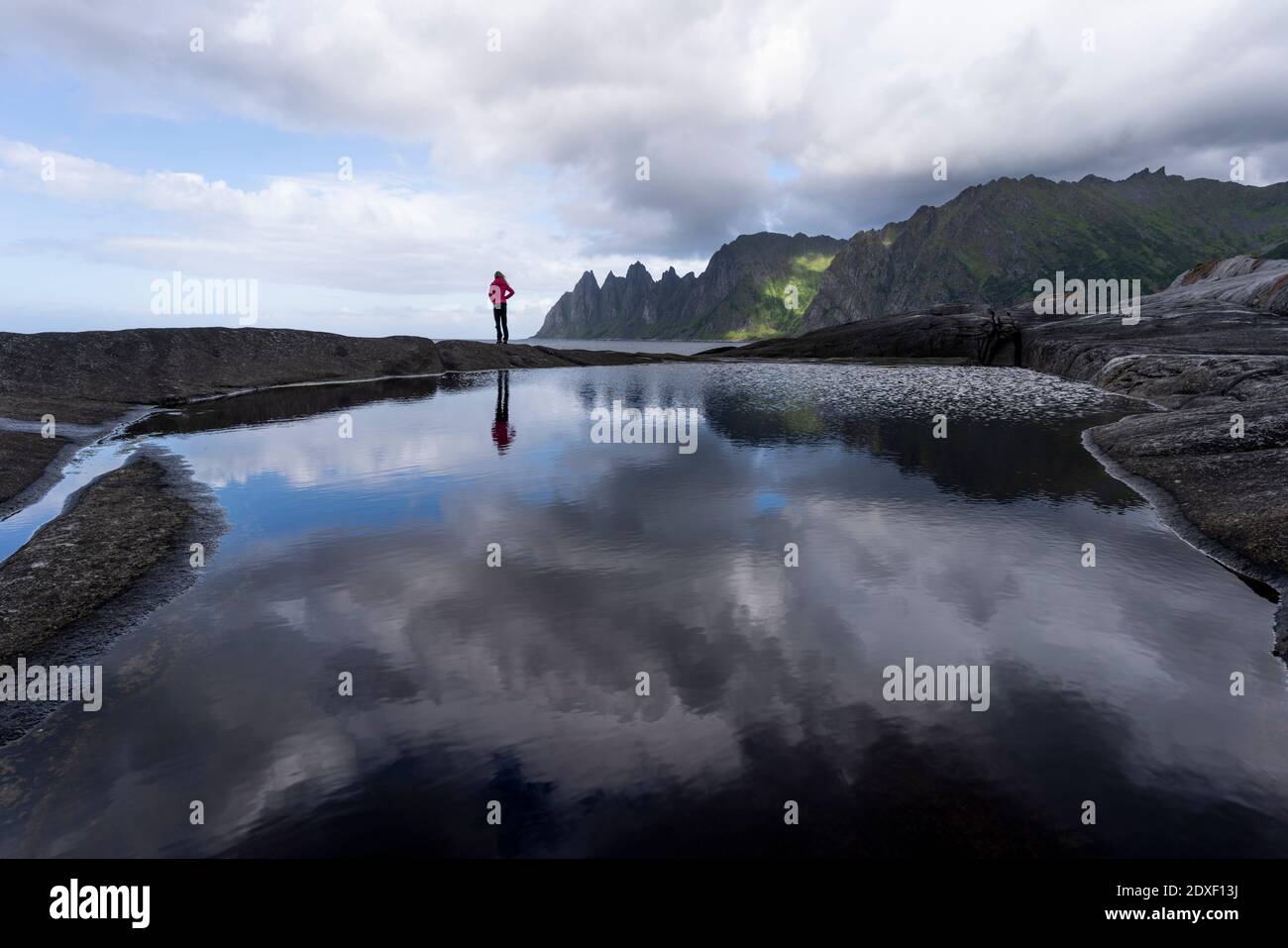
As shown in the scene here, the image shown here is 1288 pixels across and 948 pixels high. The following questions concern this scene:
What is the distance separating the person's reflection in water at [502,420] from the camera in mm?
30781

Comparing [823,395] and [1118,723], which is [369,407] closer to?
[823,395]

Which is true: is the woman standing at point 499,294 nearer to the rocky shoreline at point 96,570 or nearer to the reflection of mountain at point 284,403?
the reflection of mountain at point 284,403

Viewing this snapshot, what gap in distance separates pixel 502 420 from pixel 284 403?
18646mm

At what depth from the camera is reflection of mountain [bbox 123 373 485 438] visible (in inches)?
1435

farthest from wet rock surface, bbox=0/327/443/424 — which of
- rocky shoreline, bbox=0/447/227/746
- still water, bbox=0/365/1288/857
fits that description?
still water, bbox=0/365/1288/857

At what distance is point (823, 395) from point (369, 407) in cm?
3394

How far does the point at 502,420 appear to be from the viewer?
38.2 meters

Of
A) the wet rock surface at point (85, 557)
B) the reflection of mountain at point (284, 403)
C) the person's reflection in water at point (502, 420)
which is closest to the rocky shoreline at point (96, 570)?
the wet rock surface at point (85, 557)

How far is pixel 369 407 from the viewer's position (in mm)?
43375

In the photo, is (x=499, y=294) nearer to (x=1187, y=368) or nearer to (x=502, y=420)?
(x=502, y=420)

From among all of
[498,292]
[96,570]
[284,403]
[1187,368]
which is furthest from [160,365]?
[1187,368]

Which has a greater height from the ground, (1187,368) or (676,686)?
(1187,368)

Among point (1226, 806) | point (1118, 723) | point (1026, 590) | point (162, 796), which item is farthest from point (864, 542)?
point (162, 796)

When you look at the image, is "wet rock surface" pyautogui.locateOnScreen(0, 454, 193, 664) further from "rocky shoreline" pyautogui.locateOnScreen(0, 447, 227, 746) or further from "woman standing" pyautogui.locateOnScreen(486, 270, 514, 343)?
"woman standing" pyautogui.locateOnScreen(486, 270, 514, 343)
